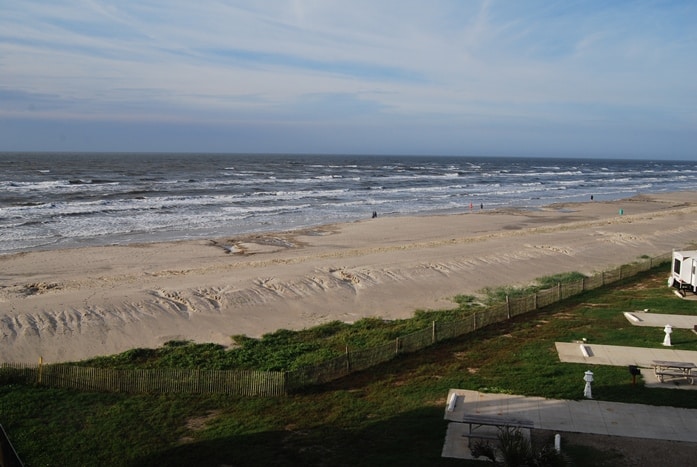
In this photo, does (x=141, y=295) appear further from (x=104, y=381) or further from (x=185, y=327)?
(x=104, y=381)

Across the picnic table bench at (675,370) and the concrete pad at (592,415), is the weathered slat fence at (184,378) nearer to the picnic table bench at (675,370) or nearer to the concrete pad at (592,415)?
the concrete pad at (592,415)

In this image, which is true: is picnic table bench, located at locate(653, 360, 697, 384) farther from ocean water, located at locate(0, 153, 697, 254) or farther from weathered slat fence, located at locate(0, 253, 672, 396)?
ocean water, located at locate(0, 153, 697, 254)

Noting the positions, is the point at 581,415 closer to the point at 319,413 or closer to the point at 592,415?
the point at 592,415

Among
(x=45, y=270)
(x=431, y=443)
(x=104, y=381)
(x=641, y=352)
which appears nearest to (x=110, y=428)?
(x=104, y=381)

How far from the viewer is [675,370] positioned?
14922mm

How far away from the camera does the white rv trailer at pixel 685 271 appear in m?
22.7

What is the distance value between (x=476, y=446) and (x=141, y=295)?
633 inches

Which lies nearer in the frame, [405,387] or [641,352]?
[405,387]

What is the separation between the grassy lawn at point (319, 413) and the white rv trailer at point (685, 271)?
5.64 m

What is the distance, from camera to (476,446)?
10.7 m

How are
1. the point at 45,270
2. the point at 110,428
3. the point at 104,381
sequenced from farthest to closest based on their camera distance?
the point at 45,270 → the point at 104,381 → the point at 110,428

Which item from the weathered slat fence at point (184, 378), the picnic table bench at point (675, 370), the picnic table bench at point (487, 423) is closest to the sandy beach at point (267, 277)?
the weathered slat fence at point (184, 378)

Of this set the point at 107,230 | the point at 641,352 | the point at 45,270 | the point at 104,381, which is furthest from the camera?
the point at 107,230

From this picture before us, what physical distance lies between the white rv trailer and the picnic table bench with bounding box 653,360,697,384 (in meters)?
9.19
